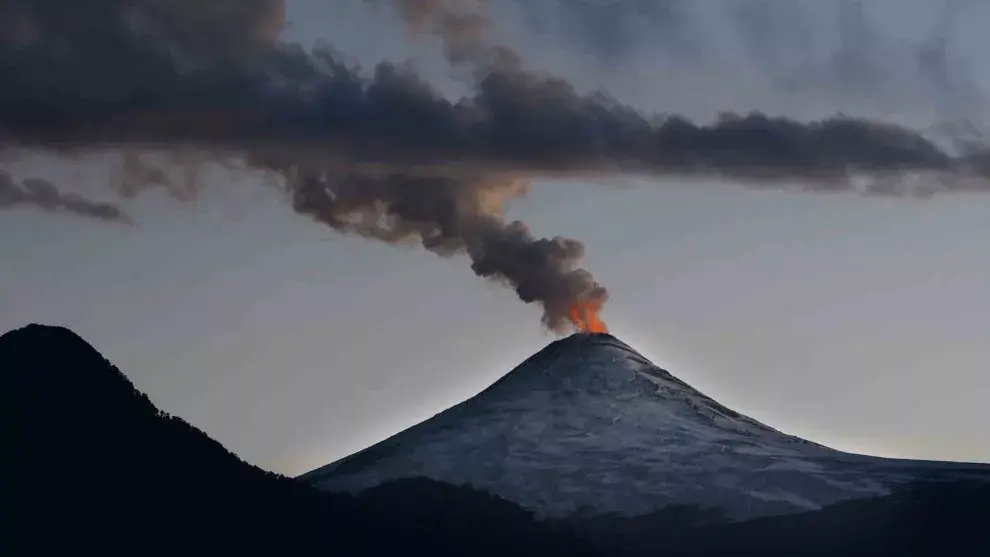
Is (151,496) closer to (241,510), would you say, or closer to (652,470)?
(241,510)

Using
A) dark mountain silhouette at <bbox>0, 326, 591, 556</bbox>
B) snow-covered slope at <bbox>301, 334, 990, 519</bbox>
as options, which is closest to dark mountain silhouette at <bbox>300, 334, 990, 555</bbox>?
snow-covered slope at <bbox>301, 334, 990, 519</bbox>

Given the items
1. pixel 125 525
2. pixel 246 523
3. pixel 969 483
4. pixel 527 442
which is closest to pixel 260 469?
pixel 246 523

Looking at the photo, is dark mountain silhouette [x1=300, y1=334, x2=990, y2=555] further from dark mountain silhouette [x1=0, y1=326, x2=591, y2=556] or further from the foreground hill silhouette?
dark mountain silhouette [x1=0, y1=326, x2=591, y2=556]

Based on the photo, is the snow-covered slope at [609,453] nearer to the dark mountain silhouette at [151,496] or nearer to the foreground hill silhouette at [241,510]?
the foreground hill silhouette at [241,510]

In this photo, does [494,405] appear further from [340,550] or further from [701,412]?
[340,550]

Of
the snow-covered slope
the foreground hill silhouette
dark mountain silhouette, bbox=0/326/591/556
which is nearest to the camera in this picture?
dark mountain silhouette, bbox=0/326/591/556

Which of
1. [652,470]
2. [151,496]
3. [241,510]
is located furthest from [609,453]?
[151,496]

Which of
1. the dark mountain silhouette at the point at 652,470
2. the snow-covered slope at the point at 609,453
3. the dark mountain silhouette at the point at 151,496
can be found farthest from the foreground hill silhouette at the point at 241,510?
the snow-covered slope at the point at 609,453
